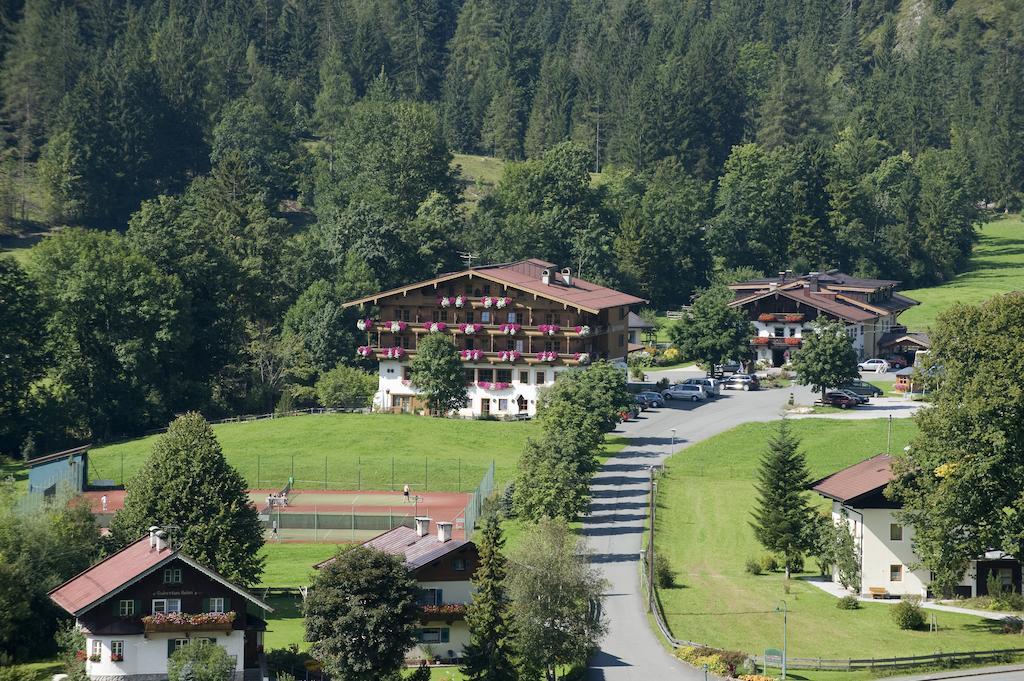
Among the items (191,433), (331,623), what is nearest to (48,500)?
(191,433)

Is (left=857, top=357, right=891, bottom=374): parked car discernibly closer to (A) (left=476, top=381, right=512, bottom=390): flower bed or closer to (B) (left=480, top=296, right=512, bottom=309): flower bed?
(B) (left=480, top=296, right=512, bottom=309): flower bed

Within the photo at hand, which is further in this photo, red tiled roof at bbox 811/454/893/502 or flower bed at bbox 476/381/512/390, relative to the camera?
flower bed at bbox 476/381/512/390

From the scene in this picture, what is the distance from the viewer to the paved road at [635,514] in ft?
239

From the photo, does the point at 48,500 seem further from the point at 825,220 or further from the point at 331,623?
the point at 825,220

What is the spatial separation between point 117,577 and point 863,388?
75.3 m

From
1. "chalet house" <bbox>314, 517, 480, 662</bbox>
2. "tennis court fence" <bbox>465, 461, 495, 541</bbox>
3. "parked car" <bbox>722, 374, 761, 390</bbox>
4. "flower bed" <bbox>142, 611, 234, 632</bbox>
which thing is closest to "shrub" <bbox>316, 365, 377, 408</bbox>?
"tennis court fence" <bbox>465, 461, 495, 541</bbox>

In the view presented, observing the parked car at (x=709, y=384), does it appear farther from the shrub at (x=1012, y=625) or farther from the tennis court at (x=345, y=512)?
the shrub at (x=1012, y=625)

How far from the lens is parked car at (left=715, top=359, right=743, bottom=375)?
143900 millimetres

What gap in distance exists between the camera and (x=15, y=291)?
4916 inches

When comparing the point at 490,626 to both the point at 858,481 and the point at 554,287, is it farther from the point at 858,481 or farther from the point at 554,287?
the point at 554,287

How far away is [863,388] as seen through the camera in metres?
134

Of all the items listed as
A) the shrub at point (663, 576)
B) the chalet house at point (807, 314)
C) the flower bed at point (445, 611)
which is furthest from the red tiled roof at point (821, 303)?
the flower bed at point (445, 611)

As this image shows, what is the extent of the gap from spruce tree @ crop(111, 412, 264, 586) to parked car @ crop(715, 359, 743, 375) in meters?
67.0

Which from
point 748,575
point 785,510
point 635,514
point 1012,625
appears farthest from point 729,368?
point 1012,625
